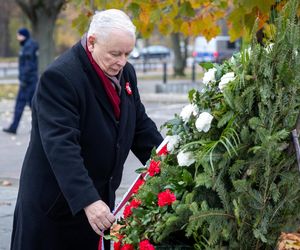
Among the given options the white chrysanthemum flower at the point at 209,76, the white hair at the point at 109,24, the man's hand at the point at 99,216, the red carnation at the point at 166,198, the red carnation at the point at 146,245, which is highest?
the white hair at the point at 109,24

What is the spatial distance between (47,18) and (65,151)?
19193 mm

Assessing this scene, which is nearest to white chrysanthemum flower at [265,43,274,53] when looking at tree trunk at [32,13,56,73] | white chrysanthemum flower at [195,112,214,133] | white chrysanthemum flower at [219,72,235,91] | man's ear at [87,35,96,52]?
white chrysanthemum flower at [219,72,235,91]

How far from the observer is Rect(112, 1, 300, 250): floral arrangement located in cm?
270

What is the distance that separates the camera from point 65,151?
3197mm

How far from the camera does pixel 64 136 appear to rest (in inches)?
126

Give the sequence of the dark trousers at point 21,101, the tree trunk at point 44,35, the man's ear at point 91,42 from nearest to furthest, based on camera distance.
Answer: the man's ear at point 91,42 < the dark trousers at point 21,101 < the tree trunk at point 44,35

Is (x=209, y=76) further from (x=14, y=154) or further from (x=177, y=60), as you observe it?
(x=177, y=60)

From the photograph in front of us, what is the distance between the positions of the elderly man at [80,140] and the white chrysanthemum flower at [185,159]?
42 cm

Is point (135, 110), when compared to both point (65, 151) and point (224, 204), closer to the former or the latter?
point (65, 151)

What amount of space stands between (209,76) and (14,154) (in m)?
8.49

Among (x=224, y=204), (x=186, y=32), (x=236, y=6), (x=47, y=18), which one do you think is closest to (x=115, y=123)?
(x=224, y=204)

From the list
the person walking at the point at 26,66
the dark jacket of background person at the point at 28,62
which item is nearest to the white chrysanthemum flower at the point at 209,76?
the person walking at the point at 26,66

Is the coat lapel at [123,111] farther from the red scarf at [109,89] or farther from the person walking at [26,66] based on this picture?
the person walking at [26,66]

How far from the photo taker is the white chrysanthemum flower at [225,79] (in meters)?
2.98
